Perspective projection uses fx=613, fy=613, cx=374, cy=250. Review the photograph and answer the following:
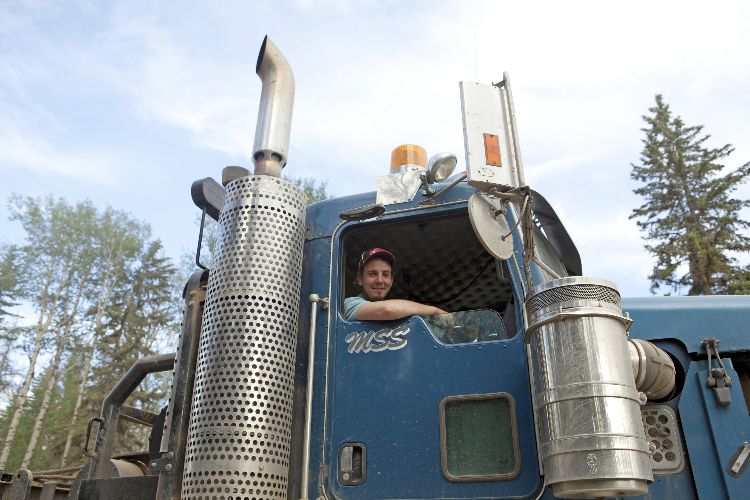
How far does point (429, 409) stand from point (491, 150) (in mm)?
1153

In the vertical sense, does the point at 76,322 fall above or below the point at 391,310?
above

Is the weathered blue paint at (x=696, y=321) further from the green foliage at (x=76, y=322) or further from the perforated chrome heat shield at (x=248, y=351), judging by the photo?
the green foliage at (x=76, y=322)

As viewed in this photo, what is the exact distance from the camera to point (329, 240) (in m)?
3.29

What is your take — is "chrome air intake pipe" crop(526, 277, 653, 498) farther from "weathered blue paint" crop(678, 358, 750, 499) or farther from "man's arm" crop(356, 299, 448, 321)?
"man's arm" crop(356, 299, 448, 321)

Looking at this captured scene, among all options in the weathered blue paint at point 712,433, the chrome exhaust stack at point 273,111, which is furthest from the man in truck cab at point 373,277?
the weathered blue paint at point 712,433

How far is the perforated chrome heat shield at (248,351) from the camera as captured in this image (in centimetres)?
259

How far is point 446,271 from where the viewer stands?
12.9 ft

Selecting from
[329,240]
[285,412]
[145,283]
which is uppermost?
[145,283]

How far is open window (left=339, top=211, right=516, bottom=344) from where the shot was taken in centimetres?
291

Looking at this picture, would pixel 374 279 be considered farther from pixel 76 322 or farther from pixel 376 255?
pixel 76 322

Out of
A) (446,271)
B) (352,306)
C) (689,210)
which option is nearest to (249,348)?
(352,306)

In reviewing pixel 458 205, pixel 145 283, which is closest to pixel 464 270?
pixel 458 205

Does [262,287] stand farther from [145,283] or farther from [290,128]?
[145,283]

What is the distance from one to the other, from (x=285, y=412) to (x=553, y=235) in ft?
6.66
